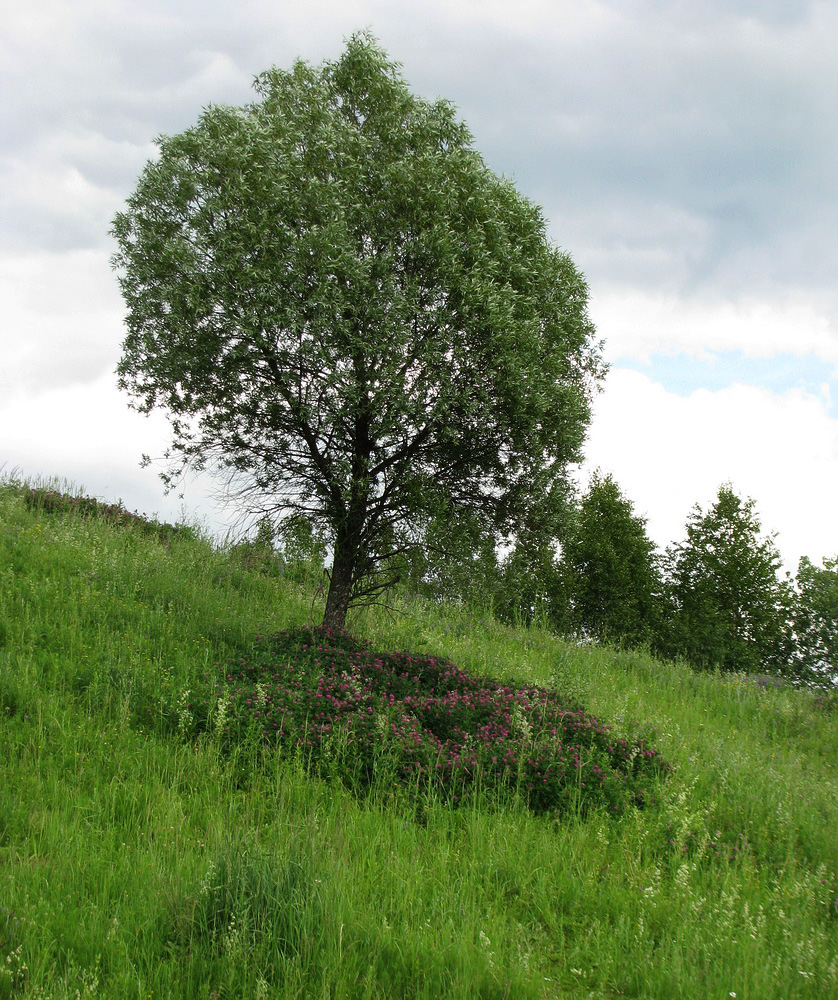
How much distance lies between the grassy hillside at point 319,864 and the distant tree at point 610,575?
2485cm

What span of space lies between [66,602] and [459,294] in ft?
24.8

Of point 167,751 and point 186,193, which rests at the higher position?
point 186,193

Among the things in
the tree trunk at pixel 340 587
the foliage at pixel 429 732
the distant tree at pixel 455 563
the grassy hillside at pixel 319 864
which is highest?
the distant tree at pixel 455 563

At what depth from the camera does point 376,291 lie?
964 centimetres

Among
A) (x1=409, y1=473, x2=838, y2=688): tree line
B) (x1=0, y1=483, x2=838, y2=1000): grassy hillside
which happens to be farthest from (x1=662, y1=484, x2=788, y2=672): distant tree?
(x1=0, y1=483, x2=838, y2=1000): grassy hillside

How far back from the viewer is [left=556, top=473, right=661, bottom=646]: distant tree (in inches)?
1398

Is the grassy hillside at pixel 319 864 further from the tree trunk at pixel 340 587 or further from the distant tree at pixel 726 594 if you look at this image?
the distant tree at pixel 726 594

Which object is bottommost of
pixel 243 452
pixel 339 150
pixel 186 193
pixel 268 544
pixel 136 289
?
pixel 268 544

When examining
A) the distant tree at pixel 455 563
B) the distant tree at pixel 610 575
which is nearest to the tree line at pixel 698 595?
the distant tree at pixel 610 575

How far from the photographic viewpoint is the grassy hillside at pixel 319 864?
4164 mm

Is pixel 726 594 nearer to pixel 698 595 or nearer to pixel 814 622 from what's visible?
pixel 698 595

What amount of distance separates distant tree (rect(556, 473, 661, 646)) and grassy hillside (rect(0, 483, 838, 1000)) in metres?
24.8

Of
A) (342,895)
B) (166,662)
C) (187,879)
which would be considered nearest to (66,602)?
(166,662)

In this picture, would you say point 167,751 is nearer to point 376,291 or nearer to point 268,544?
point 268,544
